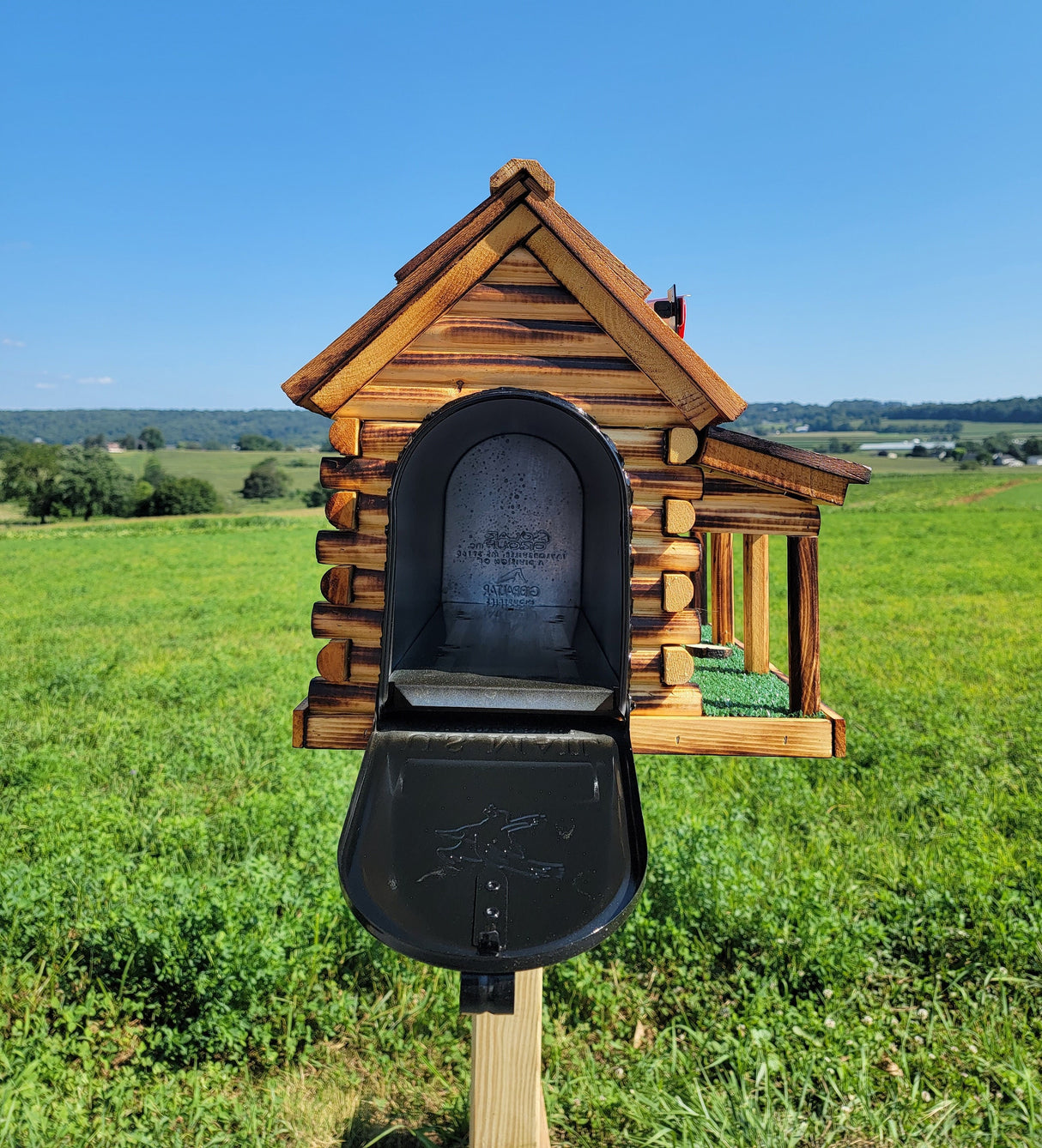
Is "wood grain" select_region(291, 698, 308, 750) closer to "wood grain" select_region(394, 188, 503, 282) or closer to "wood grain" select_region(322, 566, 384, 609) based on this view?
"wood grain" select_region(322, 566, 384, 609)

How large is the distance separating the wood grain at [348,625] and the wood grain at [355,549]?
18 cm

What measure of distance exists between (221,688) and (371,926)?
899 cm

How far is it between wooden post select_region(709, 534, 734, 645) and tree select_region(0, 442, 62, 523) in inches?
2231

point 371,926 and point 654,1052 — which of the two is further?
point 654,1052

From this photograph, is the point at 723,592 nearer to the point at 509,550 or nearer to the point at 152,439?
the point at 509,550

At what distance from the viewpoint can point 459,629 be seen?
3.22 meters

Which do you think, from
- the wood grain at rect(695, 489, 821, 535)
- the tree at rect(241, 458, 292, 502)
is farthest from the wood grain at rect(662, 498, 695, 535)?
the tree at rect(241, 458, 292, 502)

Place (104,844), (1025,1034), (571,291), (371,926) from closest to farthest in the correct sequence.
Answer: (371,926) < (571,291) < (1025,1034) < (104,844)

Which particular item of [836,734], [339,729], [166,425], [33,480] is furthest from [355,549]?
[166,425]

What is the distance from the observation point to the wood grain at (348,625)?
2951mm

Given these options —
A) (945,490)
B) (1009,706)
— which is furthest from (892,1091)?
(945,490)

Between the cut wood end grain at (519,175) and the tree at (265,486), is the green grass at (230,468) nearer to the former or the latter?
the tree at (265,486)

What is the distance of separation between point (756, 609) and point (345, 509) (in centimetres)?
231

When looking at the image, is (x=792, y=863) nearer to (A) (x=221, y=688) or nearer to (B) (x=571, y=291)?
(B) (x=571, y=291)
